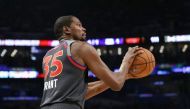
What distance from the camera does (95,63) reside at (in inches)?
132

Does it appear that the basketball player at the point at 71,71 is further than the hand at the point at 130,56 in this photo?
No

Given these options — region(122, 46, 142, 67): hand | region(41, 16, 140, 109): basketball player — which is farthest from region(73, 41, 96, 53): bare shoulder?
region(122, 46, 142, 67): hand

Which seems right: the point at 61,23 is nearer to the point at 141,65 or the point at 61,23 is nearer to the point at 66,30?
the point at 66,30

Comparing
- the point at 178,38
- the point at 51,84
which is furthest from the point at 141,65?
the point at 178,38

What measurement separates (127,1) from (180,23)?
10.1 feet

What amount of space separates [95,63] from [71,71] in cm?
21

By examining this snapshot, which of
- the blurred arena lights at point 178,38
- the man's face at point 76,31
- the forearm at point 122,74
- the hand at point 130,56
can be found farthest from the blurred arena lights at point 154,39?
the man's face at point 76,31

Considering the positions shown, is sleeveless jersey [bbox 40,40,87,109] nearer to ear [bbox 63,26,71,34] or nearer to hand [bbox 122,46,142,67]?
ear [bbox 63,26,71,34]

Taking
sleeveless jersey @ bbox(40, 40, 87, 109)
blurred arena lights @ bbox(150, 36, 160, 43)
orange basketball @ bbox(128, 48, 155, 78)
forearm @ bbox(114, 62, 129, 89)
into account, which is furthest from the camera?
blurred arena lights @ bbox(150, 36, 160, 43)

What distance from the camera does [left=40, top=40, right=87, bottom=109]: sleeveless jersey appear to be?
3.26m

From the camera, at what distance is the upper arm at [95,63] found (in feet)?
10.9

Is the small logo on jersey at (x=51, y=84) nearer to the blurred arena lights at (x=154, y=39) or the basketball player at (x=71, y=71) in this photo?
the basketball player at (x=71, y=71)

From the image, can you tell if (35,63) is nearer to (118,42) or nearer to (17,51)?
(17,51)

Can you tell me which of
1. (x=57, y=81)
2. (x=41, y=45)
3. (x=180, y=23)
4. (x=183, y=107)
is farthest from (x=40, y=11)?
(x=57, y=81)
